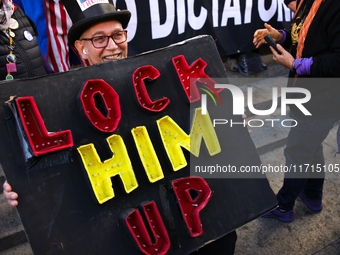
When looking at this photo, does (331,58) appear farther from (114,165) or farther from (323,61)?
(114,165)

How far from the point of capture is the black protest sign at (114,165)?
1.12 m

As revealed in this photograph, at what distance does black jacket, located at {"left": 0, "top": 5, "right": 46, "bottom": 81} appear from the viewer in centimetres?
184

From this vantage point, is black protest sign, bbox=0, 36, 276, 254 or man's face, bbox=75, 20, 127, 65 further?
man's face, bbox=75, 20, 127, 65

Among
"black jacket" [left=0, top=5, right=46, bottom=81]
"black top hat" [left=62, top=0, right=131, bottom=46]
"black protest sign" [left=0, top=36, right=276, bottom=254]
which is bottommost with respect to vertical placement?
"black protest sign" [left=0, top=36, right=276, bottom=254]

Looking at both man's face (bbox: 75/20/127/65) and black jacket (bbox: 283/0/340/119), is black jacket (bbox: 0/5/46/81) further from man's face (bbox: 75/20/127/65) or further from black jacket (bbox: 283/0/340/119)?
black jacket (bbox: 283/0/340/119)

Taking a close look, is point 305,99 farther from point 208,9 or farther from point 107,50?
point 208,9

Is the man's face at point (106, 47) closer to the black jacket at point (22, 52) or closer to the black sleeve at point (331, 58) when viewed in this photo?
the black jacket at point (22, 52)

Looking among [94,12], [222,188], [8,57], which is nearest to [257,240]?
[222,188]

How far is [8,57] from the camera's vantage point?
1.84 meters

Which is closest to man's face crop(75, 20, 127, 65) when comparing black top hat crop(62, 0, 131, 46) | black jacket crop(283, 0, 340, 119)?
black top hat crop(62, 0, 131, 46)

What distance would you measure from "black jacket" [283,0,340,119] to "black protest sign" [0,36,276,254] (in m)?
0.87

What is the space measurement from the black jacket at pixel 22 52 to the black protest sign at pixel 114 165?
901mm

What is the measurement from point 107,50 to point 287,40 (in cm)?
163

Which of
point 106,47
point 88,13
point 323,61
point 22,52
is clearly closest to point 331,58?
point 323,61
